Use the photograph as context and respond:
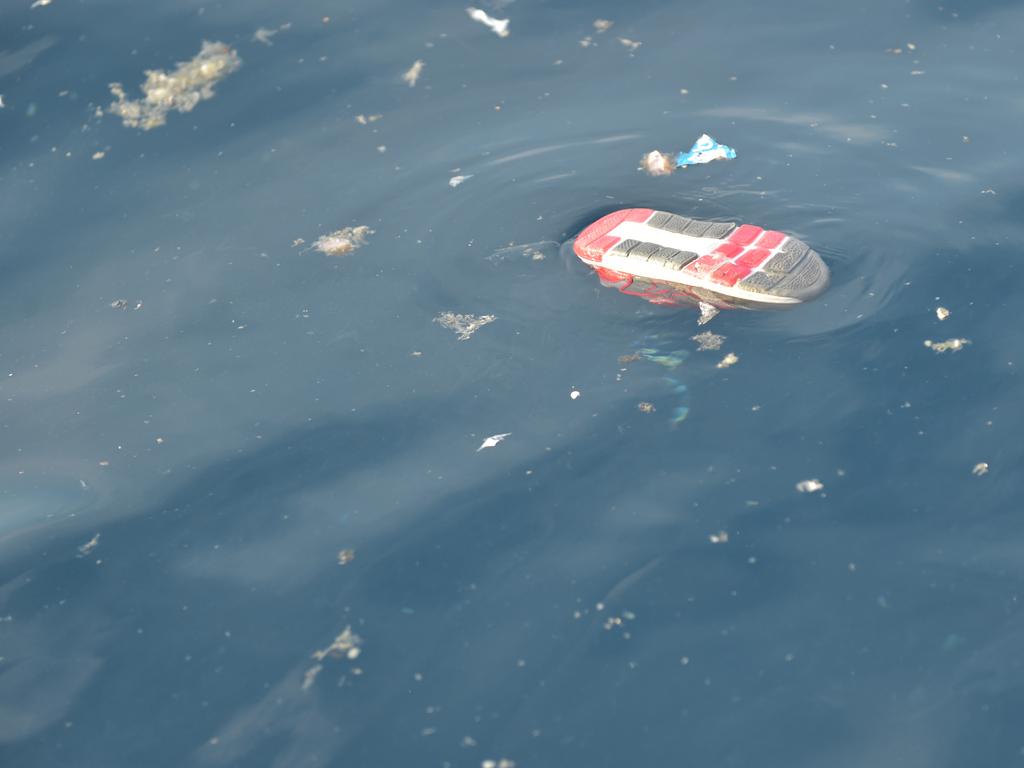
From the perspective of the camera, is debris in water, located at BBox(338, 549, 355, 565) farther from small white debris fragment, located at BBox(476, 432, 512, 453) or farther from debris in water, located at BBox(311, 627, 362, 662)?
small white debris fragment, located at BBox(476, 432, 512, 453)

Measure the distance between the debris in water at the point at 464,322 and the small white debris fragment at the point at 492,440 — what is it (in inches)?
29.6

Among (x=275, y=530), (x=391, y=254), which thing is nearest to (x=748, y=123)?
(x=391, y=254)

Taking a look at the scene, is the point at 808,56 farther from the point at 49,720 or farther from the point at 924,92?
the point at 49,720

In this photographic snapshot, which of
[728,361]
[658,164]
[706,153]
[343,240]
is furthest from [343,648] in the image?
[706,153]

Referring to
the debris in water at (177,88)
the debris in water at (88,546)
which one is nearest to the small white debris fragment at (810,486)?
the debris in water at (88,546)

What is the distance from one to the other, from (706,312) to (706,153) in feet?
4.95

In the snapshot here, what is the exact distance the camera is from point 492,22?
900 cm

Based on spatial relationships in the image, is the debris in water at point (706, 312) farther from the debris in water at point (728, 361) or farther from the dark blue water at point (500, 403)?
the debris in water at point (728, 361)

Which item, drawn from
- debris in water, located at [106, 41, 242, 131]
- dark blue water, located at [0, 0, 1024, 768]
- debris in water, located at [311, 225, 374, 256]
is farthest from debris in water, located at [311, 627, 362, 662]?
debris in water, located at [106, 41, 242, 131]

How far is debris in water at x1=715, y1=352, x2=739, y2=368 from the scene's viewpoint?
21.0ft

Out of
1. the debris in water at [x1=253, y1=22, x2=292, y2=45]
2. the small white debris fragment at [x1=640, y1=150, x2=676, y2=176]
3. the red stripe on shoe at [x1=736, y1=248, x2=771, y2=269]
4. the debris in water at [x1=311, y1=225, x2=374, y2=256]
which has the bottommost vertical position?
the red stripe on shoe at [x1=736, y1=248, x2=771, y2=269]

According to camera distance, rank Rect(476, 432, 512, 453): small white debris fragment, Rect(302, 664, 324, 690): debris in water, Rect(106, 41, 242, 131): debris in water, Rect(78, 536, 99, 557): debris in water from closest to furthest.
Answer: Rect(302, 664, 324, 690): debris in water
Rect(78, 536, 99, 557): debris in water
Rect(476, 432, 512, 453): small white debris fragment
Rect(106, 41, 242, 131): debris in water

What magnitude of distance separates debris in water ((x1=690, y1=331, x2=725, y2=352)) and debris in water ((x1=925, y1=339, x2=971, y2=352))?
111 cm

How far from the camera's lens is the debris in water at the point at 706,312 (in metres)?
6.63
